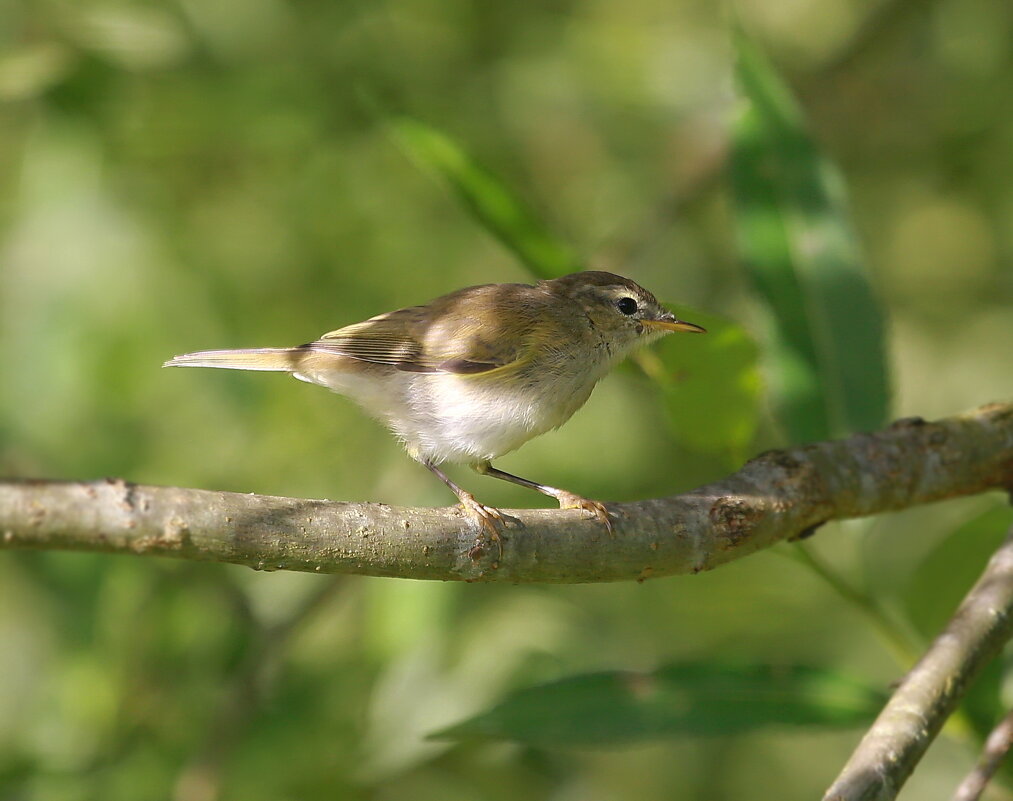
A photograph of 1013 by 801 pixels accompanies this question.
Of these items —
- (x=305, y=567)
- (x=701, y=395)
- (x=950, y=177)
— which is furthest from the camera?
(x=950, y=177)

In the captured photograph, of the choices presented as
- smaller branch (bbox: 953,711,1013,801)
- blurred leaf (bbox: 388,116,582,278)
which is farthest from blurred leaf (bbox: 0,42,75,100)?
smaller branch (bbox: 953,711,1013,801)

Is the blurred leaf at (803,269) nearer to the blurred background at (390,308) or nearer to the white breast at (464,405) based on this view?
the blurred background at (390,308)

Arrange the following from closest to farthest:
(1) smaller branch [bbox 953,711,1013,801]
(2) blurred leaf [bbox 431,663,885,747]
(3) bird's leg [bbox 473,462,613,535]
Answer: (1) smaller branch [bbox 953,711,1013,801] < (3) bird's leg [bbox 473,462,613,535] < (2) blurred leaf [bbox 431,663,885,747]

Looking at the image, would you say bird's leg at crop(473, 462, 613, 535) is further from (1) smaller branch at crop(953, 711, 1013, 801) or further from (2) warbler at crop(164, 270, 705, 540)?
(1) smaller branch at crop(953, 711, 1013, 801)

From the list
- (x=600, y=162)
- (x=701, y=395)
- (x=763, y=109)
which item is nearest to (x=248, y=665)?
(x=701, y=395)

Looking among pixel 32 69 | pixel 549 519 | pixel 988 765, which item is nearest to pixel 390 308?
pixel 32 69

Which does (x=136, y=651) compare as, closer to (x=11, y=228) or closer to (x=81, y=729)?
(x=81, y=729)

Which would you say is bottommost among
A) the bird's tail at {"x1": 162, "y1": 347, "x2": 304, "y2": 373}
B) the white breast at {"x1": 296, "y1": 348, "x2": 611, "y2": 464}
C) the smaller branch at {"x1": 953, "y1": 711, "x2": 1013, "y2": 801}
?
the bird's tail at {"x1": 162, "y1": 347, "x2": 304, "y2": 373}
